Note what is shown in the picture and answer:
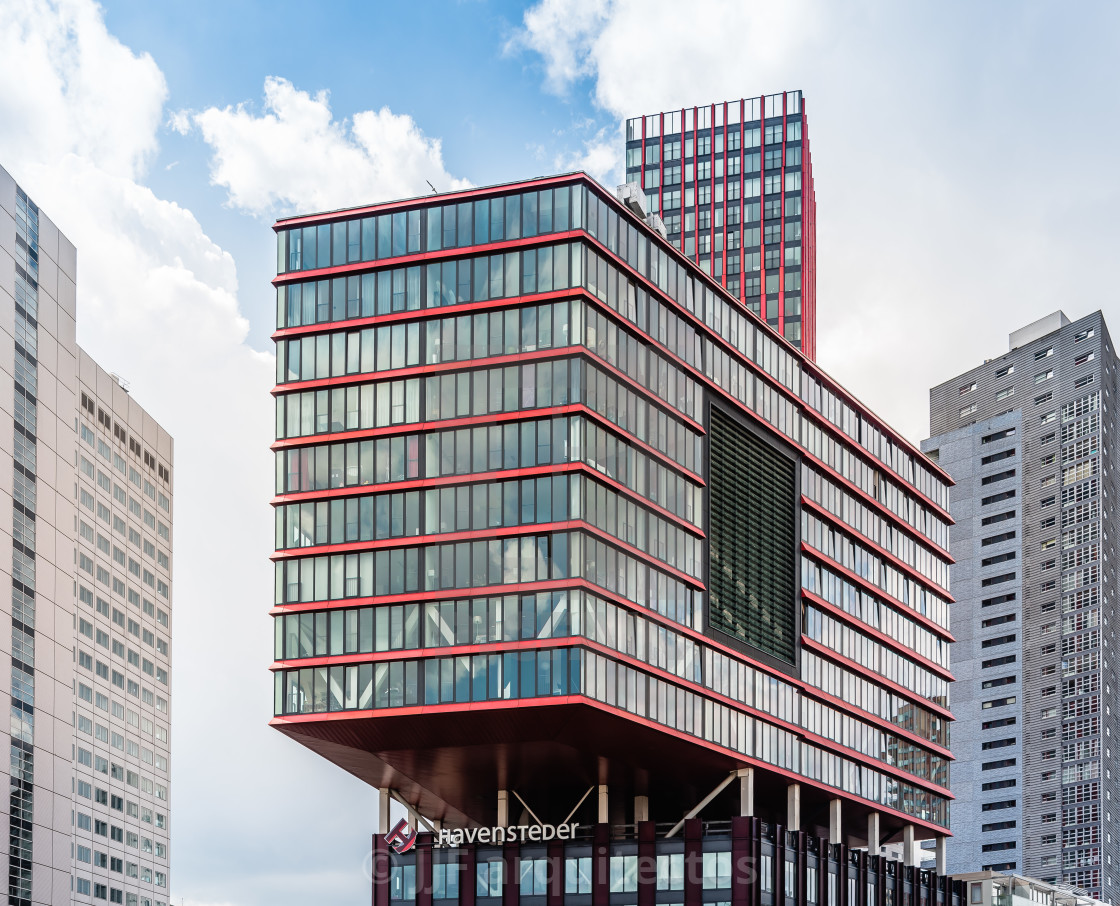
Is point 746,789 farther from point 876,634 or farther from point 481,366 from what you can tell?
point 481,366

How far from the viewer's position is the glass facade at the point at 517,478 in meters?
102

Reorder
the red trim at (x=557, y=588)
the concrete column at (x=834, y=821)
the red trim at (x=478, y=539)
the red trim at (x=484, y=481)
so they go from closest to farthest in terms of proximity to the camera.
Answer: the red trim at (x=557, y=588), the red trim at (x=478, y=539), the red trim at (x=484, y=481), the concrete column at (x=834, y=821)

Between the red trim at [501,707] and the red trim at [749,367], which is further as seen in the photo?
the red trim at [749,367]

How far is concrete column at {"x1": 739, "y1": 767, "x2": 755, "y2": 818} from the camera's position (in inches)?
4491

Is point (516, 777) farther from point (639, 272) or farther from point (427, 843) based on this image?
point (639, 272)

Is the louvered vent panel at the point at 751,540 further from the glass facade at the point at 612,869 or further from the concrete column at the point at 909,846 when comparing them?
the concrete column at the point at 909,846

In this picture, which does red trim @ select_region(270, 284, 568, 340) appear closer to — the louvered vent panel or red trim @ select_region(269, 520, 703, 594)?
red trim @ select_region(269, 520, 703, 594)

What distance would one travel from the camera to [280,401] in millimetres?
110500

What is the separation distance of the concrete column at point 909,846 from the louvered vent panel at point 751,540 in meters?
24.8

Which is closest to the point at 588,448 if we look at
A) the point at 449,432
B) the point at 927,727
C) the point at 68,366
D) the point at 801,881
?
the point at 449,432

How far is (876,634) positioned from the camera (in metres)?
136

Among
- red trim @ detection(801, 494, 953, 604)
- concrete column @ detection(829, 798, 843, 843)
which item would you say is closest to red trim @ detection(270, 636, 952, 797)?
concrete column @ detection(829, 798, 843, 843)

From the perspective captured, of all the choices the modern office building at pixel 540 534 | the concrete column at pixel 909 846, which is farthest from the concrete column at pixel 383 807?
the concrete column at pixel 909 846

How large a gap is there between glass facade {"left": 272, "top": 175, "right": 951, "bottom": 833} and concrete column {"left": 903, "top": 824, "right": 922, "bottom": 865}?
21730 mm
